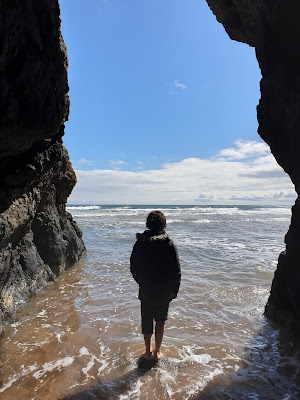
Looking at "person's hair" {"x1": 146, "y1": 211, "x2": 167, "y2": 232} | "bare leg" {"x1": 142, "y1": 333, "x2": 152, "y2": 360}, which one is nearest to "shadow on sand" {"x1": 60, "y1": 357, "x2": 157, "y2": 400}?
"bare leg" {"x1": 142, "y1": 333, "x2": 152, "y2": 360}

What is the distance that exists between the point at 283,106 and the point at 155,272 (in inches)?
144

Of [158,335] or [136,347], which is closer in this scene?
[158,335]

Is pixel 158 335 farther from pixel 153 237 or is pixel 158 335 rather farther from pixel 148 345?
pixel 153 237

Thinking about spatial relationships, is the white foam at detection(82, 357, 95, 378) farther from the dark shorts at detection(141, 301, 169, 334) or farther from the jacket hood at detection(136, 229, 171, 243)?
the jacket hood at detection(136, 229, 171, 243)

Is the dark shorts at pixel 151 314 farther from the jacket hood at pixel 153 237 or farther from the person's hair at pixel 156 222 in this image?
the person's hair at pixel 156 222

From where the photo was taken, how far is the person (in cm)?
387

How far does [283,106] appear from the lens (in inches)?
189

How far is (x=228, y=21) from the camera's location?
751cm

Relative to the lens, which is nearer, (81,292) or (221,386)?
(221,386)

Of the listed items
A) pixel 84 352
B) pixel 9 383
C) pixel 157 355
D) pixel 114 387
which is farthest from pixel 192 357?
pixel 9 383

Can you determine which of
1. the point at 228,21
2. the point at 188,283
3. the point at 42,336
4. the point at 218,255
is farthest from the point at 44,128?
the point at 218,255

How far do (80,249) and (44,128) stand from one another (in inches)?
286

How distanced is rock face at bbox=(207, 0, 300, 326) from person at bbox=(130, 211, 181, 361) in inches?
75.3

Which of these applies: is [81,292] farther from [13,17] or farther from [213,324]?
[13,17]
